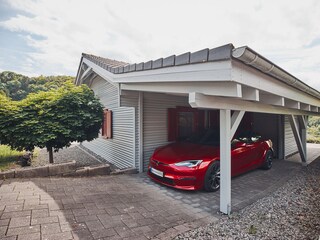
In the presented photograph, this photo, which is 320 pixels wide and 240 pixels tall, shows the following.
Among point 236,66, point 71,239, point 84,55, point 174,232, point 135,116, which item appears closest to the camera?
point 71,239

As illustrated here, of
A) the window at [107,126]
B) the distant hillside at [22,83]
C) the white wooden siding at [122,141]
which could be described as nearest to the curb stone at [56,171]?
the white wooden siding at [122,141]

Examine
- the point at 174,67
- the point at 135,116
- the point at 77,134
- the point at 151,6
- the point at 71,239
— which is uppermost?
the point at 151,6

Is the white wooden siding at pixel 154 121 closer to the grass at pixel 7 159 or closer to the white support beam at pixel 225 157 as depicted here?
the white support beam at pixel 225 157

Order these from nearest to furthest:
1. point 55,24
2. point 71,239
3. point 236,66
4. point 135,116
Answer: point 71,239 → point 236,66 → point 135,116 → point 55,24

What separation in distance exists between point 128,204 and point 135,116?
3018 mm

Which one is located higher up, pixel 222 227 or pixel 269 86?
pixel 269 86

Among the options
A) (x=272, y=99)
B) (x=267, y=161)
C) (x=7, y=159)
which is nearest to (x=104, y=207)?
(x=272, y=99)

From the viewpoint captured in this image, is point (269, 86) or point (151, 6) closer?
point (269, 86)

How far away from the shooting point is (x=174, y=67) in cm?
330

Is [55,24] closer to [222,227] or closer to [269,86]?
[269,86]

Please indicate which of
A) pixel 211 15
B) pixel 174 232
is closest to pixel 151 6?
pixel 211 15

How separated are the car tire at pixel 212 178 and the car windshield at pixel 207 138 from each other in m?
0.91

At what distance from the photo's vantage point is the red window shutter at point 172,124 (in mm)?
6449

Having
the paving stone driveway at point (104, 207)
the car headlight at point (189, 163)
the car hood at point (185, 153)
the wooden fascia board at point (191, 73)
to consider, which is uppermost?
the wooden fascia board at point (191, 73)
